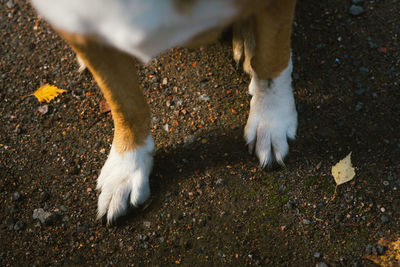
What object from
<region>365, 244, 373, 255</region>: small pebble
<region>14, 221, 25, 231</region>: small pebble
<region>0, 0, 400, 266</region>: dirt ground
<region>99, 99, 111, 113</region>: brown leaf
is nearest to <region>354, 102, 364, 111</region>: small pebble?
<region>0, 0, 400, 266</region>: dirt ground

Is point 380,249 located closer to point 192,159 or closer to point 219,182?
point 219,182

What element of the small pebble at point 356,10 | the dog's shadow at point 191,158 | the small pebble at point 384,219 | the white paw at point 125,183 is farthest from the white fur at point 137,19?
the small pebble at point 356,10

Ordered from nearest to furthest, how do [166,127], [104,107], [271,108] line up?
[271,108]
[166,127]
[104,107]

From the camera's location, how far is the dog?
134 centimetres

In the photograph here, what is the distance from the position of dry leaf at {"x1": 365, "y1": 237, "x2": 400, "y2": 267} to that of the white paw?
1.10 metres

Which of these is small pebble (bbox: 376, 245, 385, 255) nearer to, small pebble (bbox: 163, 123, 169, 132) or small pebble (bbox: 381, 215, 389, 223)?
small pebble (bbox: 381, 215, 389, 223)

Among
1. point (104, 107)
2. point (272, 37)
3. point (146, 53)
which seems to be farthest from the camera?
point (104, 107)

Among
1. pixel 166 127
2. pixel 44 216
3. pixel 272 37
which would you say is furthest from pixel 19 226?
pixel 272 37

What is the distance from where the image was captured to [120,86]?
1828 millimetres

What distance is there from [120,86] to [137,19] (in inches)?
22.1

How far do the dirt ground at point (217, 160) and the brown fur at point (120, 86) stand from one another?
240 millimetres

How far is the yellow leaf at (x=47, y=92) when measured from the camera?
Answer: 2510mm

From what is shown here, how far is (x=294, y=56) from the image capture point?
7.91 feet

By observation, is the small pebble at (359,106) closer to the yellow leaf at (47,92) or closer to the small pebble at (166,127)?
the small pebble at (166,127)
